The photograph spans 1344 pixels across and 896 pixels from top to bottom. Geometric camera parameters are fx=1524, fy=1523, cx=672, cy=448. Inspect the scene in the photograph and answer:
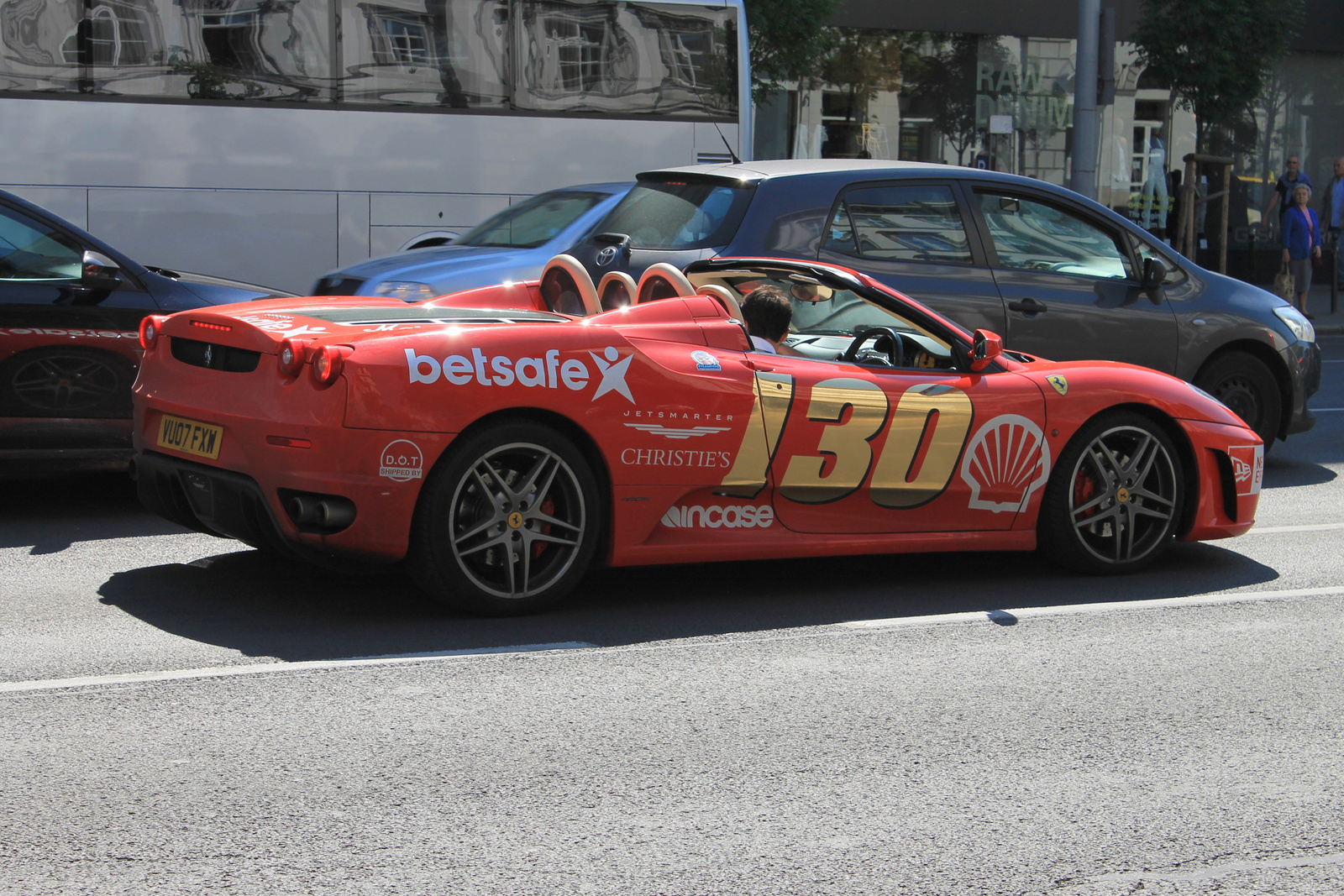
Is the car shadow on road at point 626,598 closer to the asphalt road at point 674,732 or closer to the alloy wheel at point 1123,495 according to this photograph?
the asphalt road at point 674,732

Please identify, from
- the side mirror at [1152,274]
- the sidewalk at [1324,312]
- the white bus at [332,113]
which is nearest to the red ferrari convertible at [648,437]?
the side mirror at [1152,274]

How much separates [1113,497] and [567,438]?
2436 millimetres

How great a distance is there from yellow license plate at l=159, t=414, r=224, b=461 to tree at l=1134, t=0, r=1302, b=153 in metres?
20.0

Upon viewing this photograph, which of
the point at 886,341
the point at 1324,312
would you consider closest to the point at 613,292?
the point at 886,341

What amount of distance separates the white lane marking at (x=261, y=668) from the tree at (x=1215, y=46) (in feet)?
65.9

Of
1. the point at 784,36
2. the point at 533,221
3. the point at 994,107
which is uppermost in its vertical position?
the point at 784,36

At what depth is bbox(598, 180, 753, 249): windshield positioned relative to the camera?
25.5 feet

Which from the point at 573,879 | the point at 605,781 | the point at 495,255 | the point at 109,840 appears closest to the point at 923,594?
the point at 605,781

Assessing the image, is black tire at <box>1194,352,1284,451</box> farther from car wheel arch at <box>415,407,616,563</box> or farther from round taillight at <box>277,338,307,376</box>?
round taillight at <box>277,338,307,376</box>

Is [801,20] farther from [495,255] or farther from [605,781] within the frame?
[605,781]

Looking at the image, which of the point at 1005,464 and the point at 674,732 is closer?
the point at 674,732

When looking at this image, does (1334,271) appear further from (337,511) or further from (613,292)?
(337,511)

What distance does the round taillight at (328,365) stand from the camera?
4.91 meters

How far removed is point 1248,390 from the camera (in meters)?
9.34
